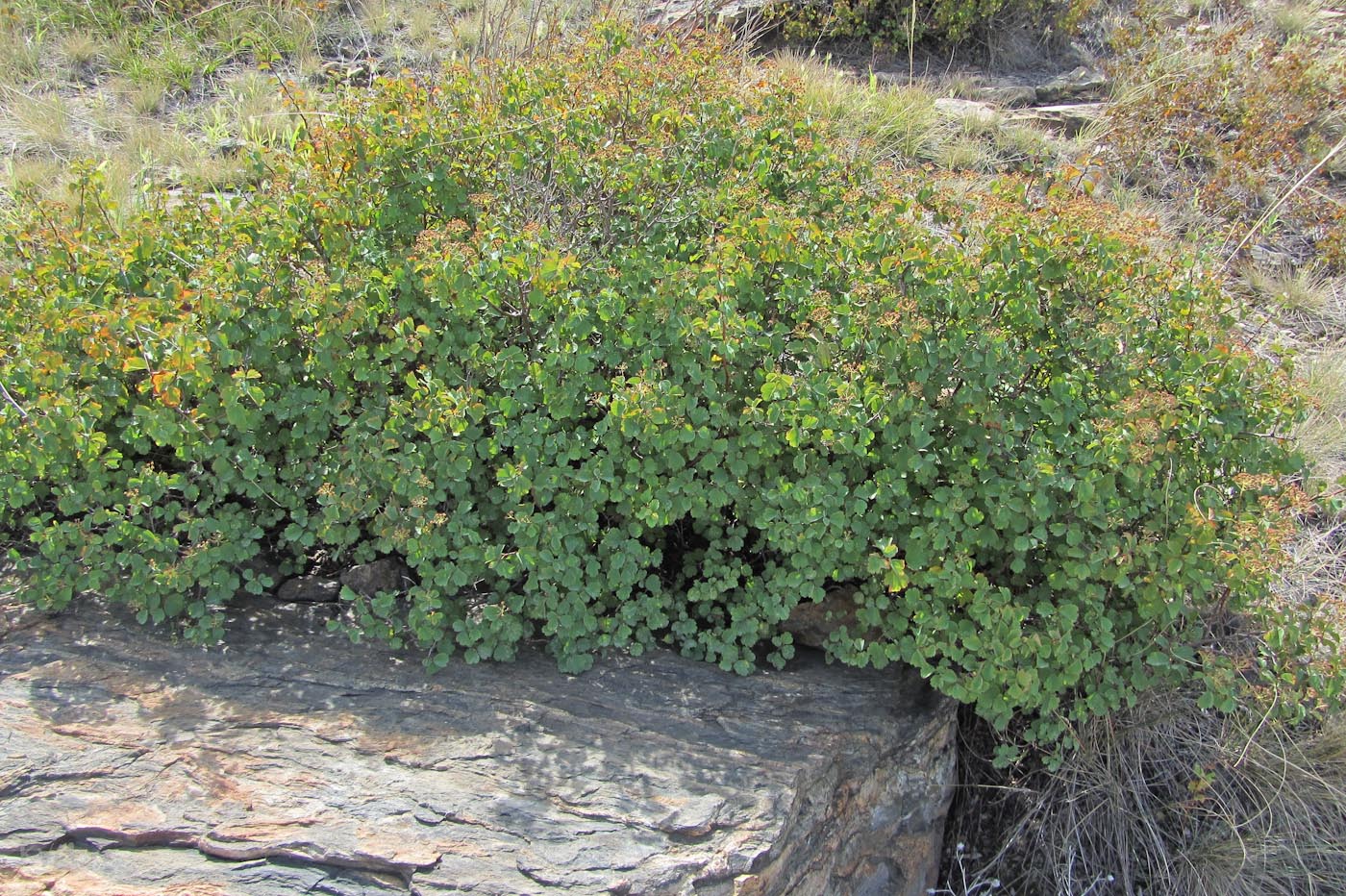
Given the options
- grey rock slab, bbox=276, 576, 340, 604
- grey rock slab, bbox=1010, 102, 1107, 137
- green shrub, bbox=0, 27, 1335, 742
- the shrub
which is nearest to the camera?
green shrub, bbox=0, 27, 1335, 742

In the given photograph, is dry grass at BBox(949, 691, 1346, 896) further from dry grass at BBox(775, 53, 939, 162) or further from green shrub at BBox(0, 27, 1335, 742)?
dry grass at BBox(775, 53, 939, 162)

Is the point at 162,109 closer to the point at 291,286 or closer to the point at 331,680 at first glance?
the point at 291,286

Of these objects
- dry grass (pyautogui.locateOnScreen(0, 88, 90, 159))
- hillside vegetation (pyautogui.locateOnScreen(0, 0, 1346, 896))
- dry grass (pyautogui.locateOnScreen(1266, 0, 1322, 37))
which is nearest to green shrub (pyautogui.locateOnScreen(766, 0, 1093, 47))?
dry grass (pyautogui.locateOnScreen(1266, 0, 1322, 37))

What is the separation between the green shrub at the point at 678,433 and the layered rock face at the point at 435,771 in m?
0.13

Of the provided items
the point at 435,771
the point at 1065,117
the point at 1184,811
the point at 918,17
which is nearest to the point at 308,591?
the point at 435,771

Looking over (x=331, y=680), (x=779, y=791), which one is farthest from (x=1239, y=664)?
(x=331, y=680)

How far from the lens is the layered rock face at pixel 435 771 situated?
2367 mm

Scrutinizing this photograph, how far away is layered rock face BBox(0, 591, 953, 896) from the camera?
7.77 ft

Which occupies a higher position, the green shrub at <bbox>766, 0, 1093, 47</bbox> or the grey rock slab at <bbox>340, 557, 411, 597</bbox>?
the green shrub at <bbox>766, 0, 1093, 47</bbox>

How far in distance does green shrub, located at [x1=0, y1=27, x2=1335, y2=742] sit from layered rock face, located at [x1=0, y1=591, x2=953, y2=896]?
0.13 meters

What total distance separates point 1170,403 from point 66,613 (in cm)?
315

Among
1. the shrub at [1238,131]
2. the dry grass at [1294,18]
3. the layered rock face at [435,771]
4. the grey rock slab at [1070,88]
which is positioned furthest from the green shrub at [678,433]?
the dry grass at [1294,18]

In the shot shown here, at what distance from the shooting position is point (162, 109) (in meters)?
6.13

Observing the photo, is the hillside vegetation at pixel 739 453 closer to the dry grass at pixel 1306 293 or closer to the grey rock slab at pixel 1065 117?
the dry grass at pixel 1306 293
